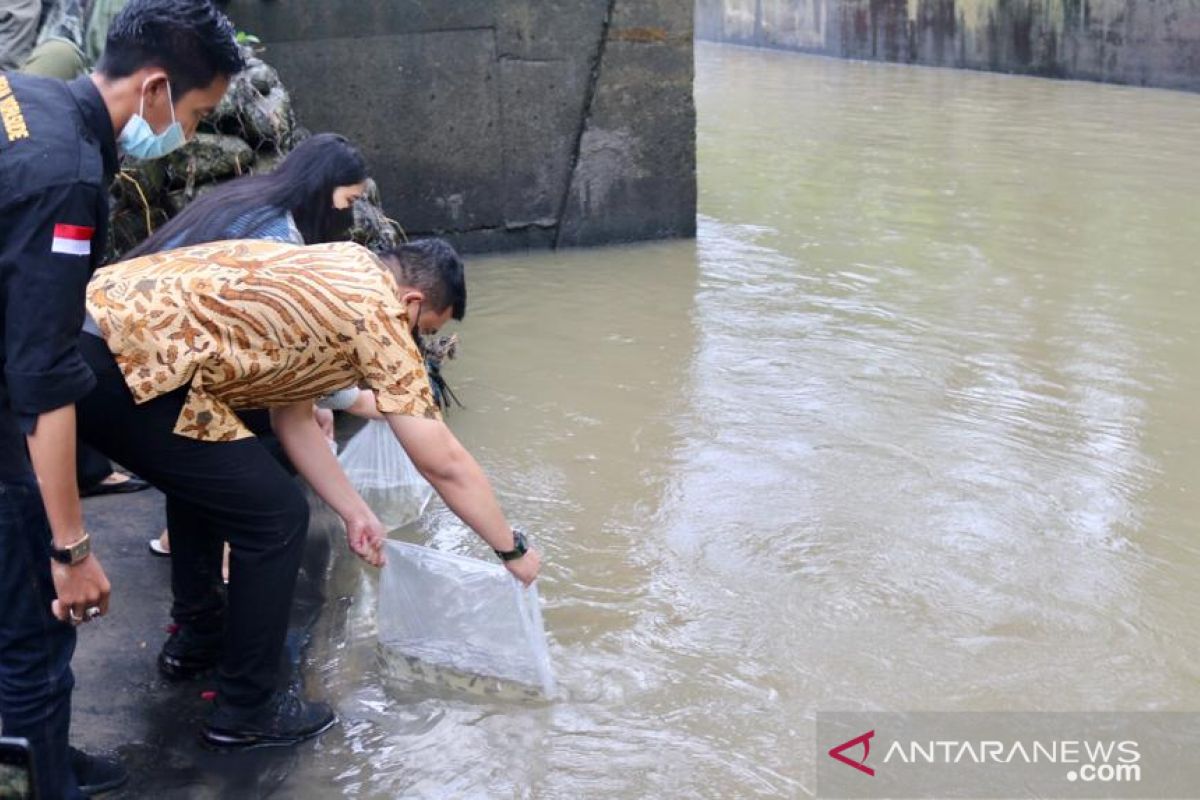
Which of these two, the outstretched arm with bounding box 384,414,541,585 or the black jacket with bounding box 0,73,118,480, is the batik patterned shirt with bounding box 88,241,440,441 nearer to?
the outstretched arm with bounding box 384,414,541,585

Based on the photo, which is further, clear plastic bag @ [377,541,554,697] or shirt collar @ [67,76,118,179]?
clear plastic bag @ [377,541,554,697]

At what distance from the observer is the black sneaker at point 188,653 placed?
341 cm

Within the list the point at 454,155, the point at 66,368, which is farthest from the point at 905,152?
the point at 66,368

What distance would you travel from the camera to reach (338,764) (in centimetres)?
321

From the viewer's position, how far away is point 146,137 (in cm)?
249

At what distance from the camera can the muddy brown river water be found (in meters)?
3.44

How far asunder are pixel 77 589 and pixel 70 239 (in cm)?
64

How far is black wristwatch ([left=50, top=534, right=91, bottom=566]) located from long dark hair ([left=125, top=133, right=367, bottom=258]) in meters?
0.98

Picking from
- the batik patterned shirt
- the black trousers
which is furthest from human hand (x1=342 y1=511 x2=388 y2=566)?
the batik patterned shirt

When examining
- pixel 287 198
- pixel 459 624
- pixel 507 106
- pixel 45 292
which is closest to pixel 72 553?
pixel 45 292

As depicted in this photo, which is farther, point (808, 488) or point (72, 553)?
point (808, 488)

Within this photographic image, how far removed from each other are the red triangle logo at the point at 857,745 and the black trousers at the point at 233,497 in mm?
1343

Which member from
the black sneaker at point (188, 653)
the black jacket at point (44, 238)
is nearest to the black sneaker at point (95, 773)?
the black sneaker at point (188, 653)

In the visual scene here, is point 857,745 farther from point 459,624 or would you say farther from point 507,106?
point 507,106
